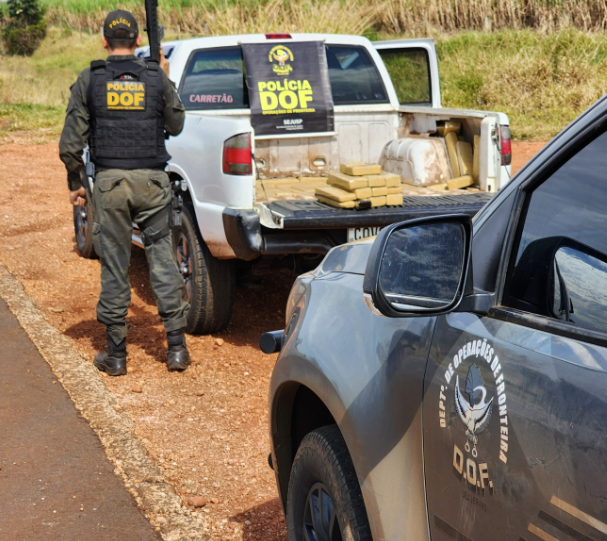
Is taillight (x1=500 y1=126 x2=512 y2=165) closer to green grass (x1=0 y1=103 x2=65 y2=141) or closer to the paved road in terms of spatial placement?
the paved road

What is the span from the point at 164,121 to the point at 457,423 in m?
3.75

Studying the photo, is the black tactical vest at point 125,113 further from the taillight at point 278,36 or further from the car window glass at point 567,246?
the car window glass at point 567,246

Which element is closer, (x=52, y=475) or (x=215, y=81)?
(x=52, y=475)

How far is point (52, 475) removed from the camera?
154 inches

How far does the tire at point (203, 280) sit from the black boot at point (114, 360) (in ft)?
2.27

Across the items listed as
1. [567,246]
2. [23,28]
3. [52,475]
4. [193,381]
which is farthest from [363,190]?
[23,28]

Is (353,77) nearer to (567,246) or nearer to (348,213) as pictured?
(348,213)

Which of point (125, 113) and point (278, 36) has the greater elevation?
point (278, 36)

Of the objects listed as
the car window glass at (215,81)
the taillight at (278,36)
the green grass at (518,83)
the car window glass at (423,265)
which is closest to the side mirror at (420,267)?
the car window glass at (423,265)

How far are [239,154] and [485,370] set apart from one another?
370cm

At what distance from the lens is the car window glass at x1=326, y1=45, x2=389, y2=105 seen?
6.93m

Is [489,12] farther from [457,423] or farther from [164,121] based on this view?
[457,423]

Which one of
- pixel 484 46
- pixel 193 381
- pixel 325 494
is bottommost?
pixel 193 381

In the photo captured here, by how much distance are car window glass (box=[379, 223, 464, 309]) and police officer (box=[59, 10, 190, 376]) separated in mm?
3450
